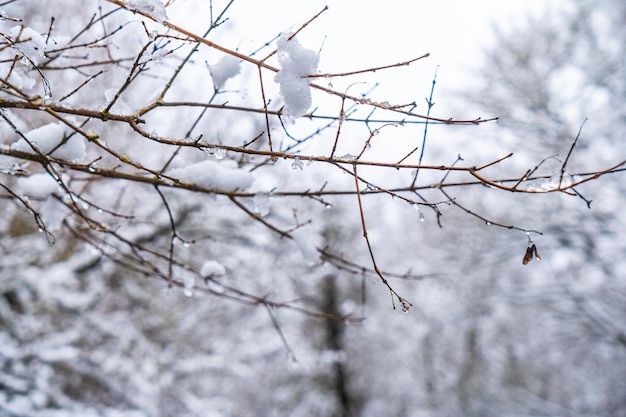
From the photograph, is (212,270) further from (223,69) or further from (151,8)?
(151,8)

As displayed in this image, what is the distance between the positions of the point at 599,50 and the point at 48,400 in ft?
28.4

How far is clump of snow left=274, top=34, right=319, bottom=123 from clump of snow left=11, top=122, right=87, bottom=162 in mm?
877

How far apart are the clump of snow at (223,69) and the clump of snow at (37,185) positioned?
2.95 feet

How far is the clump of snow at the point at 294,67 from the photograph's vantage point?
1247 millimetres

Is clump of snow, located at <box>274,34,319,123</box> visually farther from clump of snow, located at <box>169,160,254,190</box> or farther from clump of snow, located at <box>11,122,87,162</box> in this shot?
clump of snow, located at <box>11,122,87,162</box>

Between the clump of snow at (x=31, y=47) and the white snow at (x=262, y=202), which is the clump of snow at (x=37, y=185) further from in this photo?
the white snow at (x=262, y=202)

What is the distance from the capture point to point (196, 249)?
6.66m

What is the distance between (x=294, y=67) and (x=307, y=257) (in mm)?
967

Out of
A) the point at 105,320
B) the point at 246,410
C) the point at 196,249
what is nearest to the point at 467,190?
the point at 196,249

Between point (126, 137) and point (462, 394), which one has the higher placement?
point (126, 137)

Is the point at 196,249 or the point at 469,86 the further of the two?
the point at 469,86

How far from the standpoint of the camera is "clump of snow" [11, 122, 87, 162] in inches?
60.7

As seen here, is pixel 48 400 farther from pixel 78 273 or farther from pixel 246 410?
pixel 246 410

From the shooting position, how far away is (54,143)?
1.58 metres
